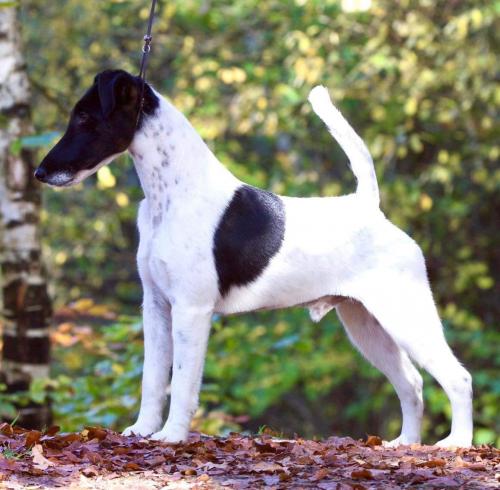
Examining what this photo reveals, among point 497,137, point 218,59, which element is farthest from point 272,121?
point 497,137

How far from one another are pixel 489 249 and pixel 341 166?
94.0 inches

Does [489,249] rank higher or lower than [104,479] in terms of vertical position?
higher

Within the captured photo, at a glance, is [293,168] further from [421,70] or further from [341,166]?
[421,70]

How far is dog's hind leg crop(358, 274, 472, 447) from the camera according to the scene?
5492 mm

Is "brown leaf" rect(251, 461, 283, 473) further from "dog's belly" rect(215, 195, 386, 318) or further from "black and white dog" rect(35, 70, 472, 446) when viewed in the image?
"dog's belly" rect(215, 195, 386, 318)

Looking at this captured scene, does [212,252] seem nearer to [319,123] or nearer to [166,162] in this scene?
[166,162]

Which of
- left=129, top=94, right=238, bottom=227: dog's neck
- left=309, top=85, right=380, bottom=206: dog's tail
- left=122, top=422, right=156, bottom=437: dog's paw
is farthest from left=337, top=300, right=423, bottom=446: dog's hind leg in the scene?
left=122, top=422, right=156, bottom=437: dog's paw

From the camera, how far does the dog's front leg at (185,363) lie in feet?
17.0

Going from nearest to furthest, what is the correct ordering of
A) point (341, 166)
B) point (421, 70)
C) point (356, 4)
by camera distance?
1. point (356, 4)
2. point (421, 70)
3. point (341, 166)

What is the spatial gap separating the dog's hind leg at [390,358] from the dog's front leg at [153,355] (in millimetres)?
1065

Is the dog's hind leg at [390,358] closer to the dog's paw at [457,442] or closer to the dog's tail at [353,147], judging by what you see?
the dog's paw at [457,442]

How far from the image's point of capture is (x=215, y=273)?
5246 mm

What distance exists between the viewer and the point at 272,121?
12.1m

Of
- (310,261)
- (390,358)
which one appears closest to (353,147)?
(310,261)
